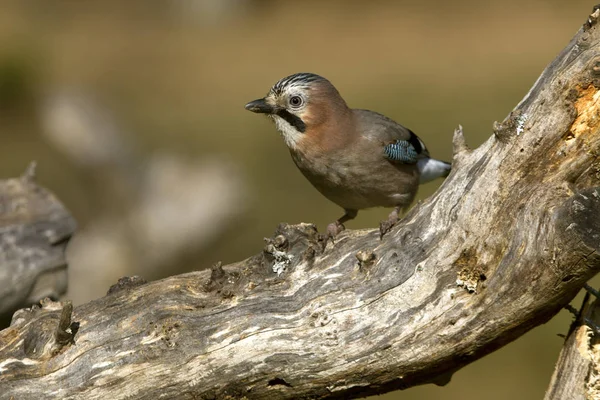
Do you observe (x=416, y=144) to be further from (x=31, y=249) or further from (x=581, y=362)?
(x=31, y=249)

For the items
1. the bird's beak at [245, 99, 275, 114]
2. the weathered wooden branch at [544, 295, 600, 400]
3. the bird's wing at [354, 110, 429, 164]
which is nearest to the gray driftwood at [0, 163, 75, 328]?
the bird's beak at [245, 99, 275, 114]

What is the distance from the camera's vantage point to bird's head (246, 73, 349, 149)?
6688 mm

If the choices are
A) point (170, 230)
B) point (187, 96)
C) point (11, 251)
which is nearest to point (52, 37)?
point (187, 96)

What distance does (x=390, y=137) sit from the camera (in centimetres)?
698

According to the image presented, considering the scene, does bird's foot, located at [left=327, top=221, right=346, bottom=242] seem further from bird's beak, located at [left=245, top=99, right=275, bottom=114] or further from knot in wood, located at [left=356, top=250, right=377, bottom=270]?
bird's beak, located at [left=245, top=99, right=275, bottom=114]

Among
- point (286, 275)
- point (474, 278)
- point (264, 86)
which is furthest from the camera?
point (264, 86)

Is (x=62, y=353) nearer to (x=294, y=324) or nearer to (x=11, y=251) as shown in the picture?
(x=294, y=324)

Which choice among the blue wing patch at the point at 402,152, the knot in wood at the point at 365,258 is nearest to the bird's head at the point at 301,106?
the blue wing patch at the point at 402,152

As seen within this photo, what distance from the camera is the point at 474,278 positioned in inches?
188

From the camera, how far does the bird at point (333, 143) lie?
6672 millimetres

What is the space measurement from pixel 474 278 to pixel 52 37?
1653 centimetres

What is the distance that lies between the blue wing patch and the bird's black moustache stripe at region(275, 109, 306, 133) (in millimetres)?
686

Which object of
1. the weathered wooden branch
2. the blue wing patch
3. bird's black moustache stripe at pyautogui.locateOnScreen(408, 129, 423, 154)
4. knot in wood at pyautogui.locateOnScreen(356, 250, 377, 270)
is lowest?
the weathered wooden branch

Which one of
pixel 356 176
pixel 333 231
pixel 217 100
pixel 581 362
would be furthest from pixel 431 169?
pixel 217 100
